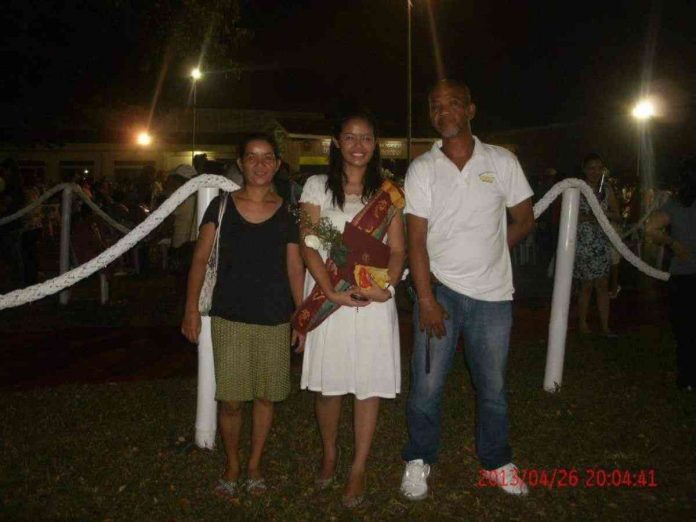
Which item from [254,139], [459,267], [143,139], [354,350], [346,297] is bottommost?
[354,350]

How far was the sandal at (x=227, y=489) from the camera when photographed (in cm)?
378

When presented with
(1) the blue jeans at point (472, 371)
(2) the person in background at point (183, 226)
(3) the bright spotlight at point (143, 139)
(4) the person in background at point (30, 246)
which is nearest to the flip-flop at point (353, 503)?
(1) the blue jeans at point (472, 371)

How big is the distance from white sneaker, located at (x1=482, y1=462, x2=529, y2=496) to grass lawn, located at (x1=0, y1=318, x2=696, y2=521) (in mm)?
51

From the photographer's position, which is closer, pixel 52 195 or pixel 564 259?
pixel 564 259

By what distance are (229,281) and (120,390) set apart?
8.16ft

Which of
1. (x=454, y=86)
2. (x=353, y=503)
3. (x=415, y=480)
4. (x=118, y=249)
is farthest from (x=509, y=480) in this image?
(x=118, y=249)

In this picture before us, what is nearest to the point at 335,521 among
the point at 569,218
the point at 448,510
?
the point at 448,510

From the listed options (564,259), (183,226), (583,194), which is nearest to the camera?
(564,259)

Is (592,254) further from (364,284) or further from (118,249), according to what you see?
(118,249)

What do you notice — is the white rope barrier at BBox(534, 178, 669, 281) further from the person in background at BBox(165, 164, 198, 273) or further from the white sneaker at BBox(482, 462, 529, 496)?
the person in background at BBox(165, 164, 198, 273)

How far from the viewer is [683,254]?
5629mm

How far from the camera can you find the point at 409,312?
916 centimetres

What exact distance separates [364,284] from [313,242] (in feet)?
1.12

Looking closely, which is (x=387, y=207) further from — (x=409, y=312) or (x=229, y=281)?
(x=409, y=312)
